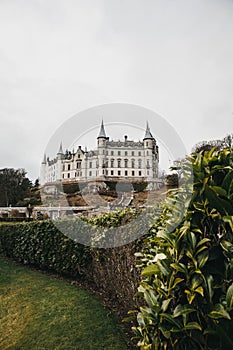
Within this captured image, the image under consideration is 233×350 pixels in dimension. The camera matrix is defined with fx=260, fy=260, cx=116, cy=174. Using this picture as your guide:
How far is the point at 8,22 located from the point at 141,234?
4681 mm

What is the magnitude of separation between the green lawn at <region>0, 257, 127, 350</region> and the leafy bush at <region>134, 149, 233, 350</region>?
2207mm

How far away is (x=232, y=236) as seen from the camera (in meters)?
1.22

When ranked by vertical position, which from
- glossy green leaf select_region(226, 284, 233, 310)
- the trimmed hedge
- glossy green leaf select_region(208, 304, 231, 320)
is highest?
glossy green leaf select_region(226, 284, 233, 310)

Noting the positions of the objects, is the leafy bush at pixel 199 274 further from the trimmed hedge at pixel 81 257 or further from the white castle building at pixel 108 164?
the white castle building at pixel 108 164

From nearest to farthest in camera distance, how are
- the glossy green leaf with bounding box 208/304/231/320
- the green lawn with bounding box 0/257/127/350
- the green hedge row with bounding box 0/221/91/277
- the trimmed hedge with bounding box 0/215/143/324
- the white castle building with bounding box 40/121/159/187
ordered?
the glossy green leaf with bounding box 208/304/231/320 → the green lawn with bounding box 0/257/127/350 → the trimmed hedge with bounding box 0/215/143/324 → the green hedge row with bounding box 0/221/91/277 → the white castle building with bounding box 40/121/159/187

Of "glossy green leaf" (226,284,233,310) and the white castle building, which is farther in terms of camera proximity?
the white castle building

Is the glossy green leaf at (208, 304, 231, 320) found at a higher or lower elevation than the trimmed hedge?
higher

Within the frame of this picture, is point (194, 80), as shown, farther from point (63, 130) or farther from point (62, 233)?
point (62, 233)

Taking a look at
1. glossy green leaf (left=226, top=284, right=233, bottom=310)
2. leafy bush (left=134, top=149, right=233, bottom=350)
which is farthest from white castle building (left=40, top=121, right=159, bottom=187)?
glossy green leaf (left=226, top=284, right=233, bottom=310)

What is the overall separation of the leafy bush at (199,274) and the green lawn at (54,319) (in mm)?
2207

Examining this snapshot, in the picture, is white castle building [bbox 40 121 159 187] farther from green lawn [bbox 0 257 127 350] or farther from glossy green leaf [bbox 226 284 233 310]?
glossy green leaf [bbox 226 284 233 310]

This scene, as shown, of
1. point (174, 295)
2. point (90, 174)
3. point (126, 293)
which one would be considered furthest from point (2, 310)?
point (90, 174)

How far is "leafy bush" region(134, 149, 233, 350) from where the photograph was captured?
1.17 meters

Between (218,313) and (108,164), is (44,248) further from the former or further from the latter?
(218,313)
